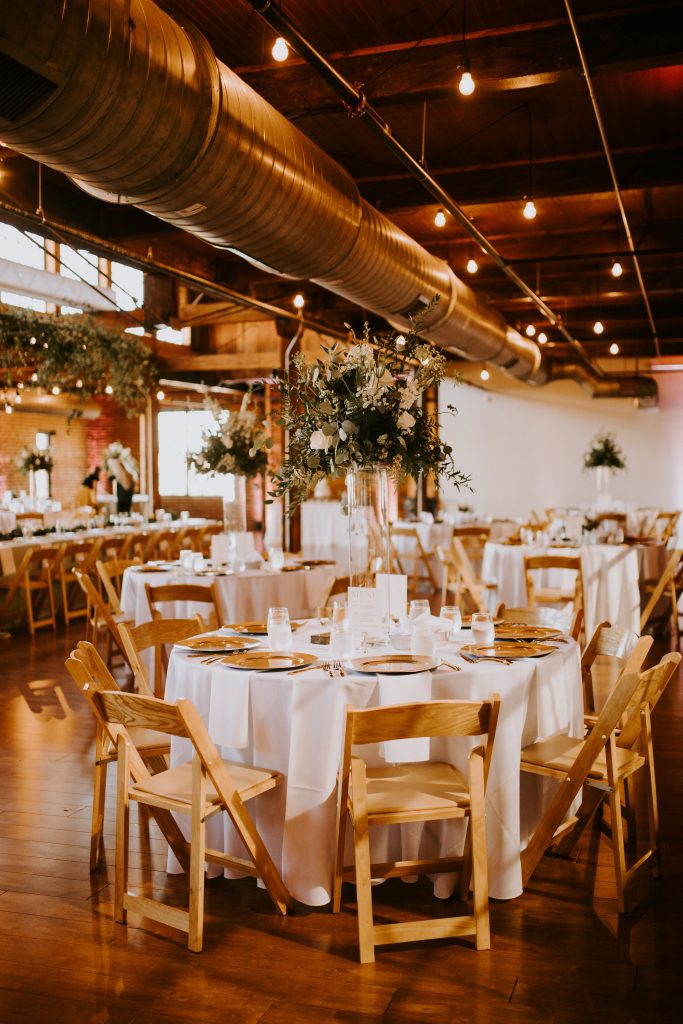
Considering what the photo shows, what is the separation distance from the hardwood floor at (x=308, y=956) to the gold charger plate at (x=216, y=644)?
871mm

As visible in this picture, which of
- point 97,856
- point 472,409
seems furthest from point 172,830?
point 472,409

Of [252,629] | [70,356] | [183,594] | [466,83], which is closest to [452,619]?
[252,629]

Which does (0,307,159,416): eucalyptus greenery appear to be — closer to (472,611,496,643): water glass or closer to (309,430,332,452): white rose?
(309,430,332,452): white rose

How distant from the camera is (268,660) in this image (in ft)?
11.9

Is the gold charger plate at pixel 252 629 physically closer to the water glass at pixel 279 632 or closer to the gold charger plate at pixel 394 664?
the water glass at pixel 279 632

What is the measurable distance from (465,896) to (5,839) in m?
1.99

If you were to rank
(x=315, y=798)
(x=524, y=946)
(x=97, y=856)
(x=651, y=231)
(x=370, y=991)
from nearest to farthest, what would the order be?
(x=370, y=991), (x=524, y=946), (x=315, y=798), (x=97, y=856), (x=651, y=231)

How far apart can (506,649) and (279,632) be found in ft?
3.00

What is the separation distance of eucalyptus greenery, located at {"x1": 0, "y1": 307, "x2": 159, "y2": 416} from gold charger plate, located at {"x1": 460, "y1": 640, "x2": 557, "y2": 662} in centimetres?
940

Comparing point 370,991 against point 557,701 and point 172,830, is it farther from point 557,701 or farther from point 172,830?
point 557,701

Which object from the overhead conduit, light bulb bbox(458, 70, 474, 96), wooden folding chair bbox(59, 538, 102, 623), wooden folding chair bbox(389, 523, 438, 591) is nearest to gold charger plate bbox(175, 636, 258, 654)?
the overhead conduit

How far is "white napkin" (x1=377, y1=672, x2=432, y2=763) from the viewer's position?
3373 mm

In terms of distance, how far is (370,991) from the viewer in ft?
9.38

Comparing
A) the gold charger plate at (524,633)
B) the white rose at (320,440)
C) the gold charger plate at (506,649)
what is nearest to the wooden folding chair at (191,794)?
the gold charger plate at (506,649)
